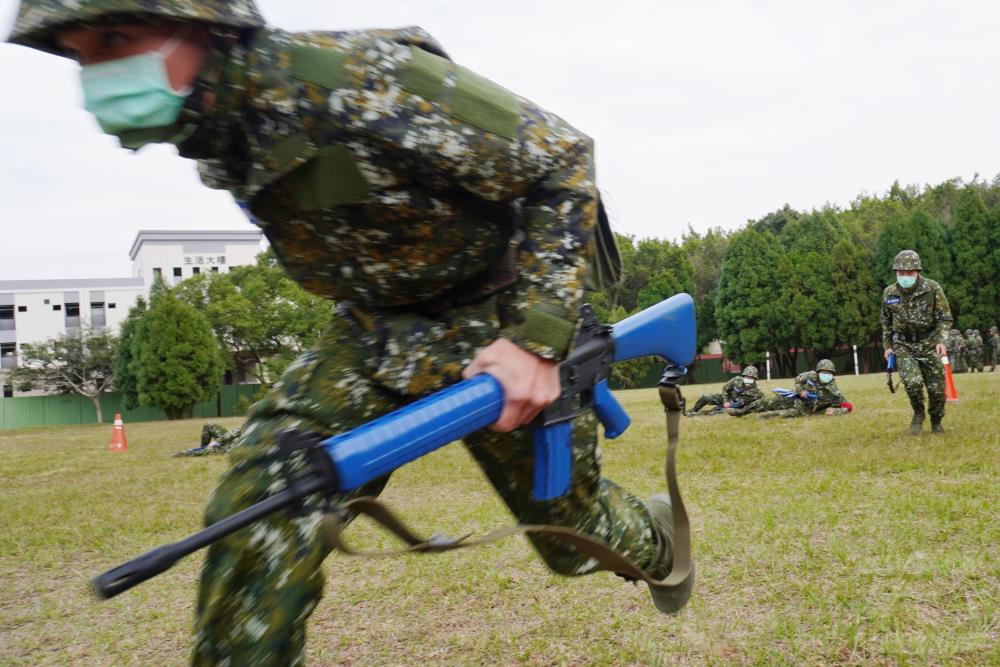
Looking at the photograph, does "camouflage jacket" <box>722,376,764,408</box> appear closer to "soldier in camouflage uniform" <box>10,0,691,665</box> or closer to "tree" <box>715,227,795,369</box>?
"soldier in camouflage uniform" <box>10,0,691,665</box>

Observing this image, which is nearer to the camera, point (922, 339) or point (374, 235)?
point (374, 235)

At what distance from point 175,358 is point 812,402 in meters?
33.2

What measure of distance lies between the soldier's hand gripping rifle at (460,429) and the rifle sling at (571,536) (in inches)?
3.4

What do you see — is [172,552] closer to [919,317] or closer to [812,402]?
[919,317]

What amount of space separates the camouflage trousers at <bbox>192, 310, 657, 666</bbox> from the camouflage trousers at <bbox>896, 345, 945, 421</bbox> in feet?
24.7

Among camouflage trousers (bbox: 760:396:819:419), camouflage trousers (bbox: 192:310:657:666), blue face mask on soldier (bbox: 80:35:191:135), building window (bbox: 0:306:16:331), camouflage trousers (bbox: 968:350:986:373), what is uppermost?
building window (bbox: 0:306:16:331)

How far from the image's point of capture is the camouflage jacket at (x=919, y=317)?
895 cm

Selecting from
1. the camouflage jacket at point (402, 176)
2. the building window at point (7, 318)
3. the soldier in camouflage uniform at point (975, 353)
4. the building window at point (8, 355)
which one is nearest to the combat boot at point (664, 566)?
the camouflage jacket at point (402, 176)

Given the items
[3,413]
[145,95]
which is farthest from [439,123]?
[3,413]

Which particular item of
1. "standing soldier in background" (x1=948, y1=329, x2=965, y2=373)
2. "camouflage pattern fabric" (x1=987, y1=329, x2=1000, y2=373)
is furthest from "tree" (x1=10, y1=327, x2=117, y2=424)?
"camouflage pattern fabric" (x1=987, y1=329, x2=1000, y2=373)

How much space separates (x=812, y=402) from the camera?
12.3 m

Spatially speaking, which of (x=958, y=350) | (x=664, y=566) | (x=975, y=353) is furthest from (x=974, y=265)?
(x=664, y=566)

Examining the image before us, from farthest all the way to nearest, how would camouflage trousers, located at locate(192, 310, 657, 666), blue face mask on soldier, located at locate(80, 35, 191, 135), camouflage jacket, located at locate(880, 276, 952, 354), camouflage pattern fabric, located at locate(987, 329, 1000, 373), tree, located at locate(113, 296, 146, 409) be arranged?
tree, located at locate(113, 296, 146, 409), camouflage pattern fabric, located at locate(987, 329, 1000, 373), camouflage jacket, located at locate(880, 276, 952, 354), camouflage trousers, located at locate(192, 310, 657, 666), blue face mask on soldier, located at locate(80, 35, 191, 135)

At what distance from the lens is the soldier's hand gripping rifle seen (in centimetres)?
149
